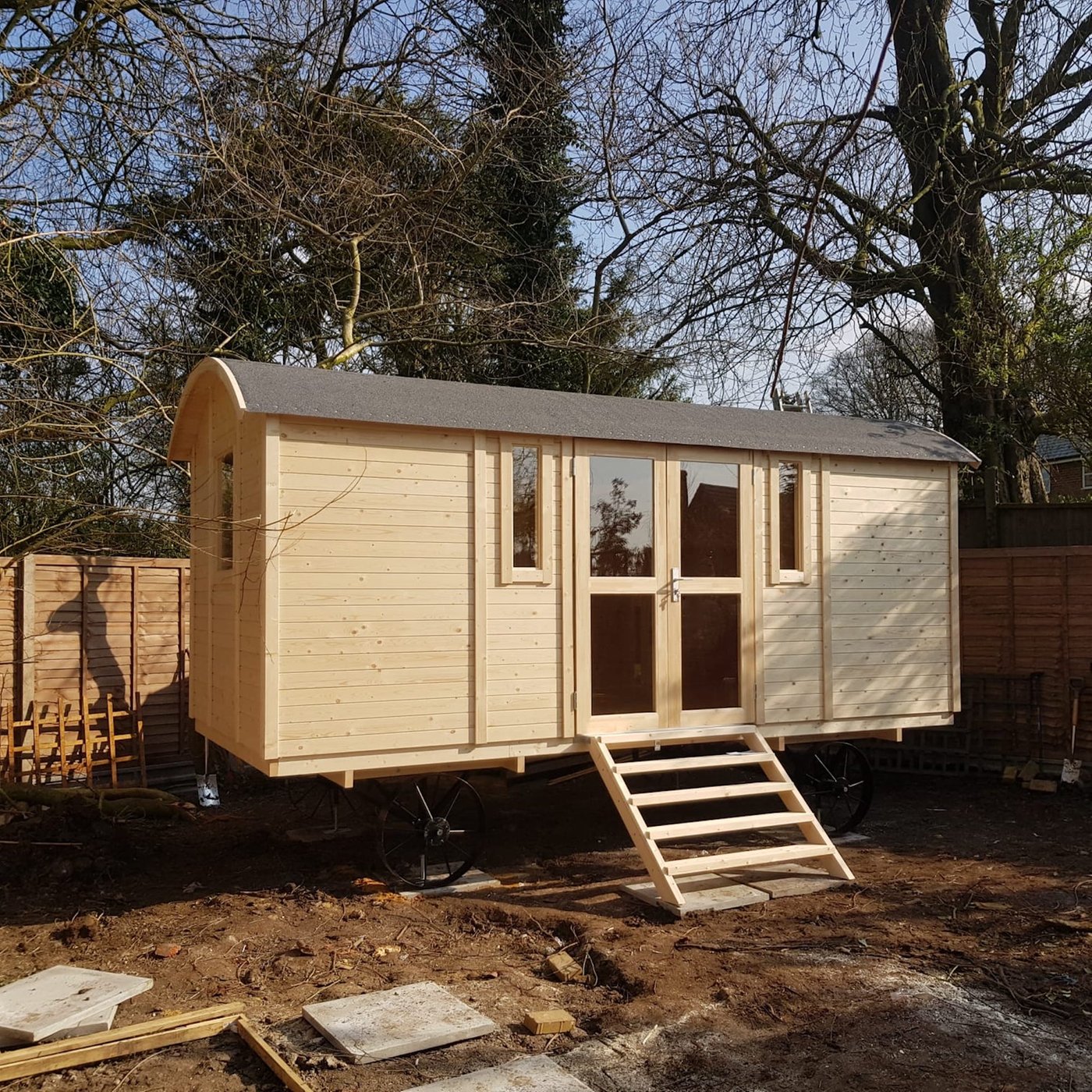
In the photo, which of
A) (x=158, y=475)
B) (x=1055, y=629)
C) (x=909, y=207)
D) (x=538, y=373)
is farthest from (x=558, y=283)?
(x=1055, y=629)

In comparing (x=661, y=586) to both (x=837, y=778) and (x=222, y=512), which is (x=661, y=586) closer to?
(x=837, y=778)

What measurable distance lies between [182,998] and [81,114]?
31.1 feet

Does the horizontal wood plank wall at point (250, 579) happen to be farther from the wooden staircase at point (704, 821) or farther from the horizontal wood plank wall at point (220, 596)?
the wooden staircase at point (704, 821)

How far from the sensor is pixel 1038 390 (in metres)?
10.3

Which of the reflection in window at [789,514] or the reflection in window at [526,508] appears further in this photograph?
the reflection in window at [789,514]

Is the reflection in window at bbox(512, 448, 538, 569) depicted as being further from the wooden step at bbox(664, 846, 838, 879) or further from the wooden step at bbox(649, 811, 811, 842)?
the wooden step at bbox(664, 846, 838, 879)

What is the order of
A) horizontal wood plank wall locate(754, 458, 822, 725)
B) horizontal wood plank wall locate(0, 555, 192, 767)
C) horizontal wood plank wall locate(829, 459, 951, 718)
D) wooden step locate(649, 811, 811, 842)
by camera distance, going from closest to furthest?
wooden step locate(649, 811, 811, 842) < horizontal wood plank wall locate(754, 458, 822, 725) < horizontal wood plank wall locate(829, 459, 951, 718) < horizontal wood plank wall locate(0, 555, 192, 767)

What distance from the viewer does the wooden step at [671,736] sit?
23.3 feet

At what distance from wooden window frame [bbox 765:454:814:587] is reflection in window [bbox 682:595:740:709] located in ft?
1.49

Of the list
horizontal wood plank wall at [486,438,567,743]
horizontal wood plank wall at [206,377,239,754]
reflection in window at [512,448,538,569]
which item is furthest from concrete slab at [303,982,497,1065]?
reflection in window at [512,448,538,569]

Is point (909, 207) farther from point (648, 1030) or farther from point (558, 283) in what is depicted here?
A: point (648, 1030)

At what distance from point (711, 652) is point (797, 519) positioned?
1.28m

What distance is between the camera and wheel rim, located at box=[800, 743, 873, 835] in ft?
28.0

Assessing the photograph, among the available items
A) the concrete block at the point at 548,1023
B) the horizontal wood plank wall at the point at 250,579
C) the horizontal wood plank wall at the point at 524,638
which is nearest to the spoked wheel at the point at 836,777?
the horizontal wood plank wall at the point at 524,638
